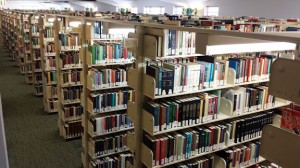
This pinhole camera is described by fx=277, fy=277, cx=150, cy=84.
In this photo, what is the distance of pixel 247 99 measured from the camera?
3449 millimetres

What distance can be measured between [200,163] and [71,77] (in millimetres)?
3450

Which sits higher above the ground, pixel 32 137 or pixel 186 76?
pixel 186 76

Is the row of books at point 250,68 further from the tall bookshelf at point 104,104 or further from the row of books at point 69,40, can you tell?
the row of books at point 69,40

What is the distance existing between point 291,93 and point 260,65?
2022 mm

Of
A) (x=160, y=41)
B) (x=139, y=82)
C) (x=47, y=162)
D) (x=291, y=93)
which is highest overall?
(x=160, y=41)

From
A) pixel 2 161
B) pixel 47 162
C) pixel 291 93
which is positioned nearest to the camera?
pixel 2 161

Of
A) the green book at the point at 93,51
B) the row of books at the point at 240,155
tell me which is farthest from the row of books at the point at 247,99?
the green book at the point at 93,51

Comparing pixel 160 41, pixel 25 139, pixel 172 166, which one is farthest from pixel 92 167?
pixel 160 41

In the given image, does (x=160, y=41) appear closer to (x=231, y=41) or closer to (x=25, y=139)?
(x=231, y=41)

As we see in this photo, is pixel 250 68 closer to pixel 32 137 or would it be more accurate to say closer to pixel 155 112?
pixel 155 112

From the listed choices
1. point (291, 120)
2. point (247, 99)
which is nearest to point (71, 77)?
point (247, 99)

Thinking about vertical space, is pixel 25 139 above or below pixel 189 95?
below

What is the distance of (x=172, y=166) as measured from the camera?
327cm

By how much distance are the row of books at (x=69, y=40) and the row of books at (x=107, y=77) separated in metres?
1.52
